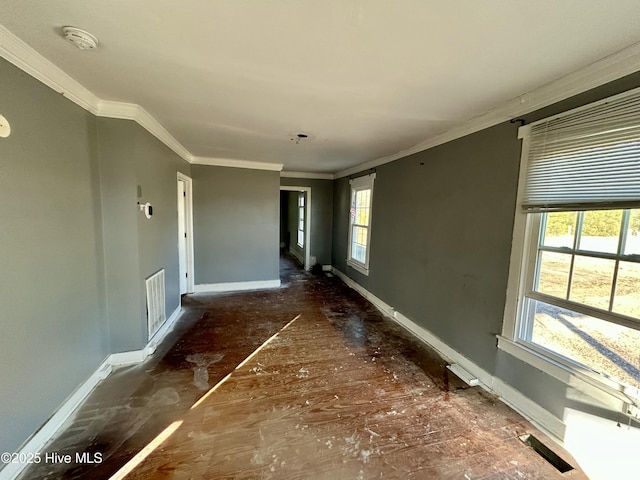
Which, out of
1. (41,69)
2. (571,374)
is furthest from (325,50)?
(571,374)

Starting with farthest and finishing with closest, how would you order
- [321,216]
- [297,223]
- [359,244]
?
1. [297,223]
2. [321,216]
3. [359,244]

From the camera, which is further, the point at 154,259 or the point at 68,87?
the point at 154,259

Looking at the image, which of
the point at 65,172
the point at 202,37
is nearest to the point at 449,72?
the point at 202,37

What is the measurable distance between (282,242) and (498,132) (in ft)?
26.2

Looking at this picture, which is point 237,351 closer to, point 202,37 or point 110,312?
point 110,312

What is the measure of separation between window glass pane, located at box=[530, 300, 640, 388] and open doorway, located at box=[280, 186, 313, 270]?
4.71 metres

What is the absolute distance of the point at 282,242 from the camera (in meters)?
9.56

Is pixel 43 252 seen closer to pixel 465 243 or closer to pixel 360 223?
pixel 465 243

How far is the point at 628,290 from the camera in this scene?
4.72ft

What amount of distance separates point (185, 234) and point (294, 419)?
11.7ft

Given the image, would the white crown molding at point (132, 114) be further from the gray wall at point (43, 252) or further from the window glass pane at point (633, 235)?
the window glass pane at point (633, 235)

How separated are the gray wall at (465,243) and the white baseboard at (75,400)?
3015 millimetres

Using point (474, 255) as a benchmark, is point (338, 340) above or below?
below

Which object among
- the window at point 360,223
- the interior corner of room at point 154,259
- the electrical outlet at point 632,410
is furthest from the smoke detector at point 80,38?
the window at point 360,223
